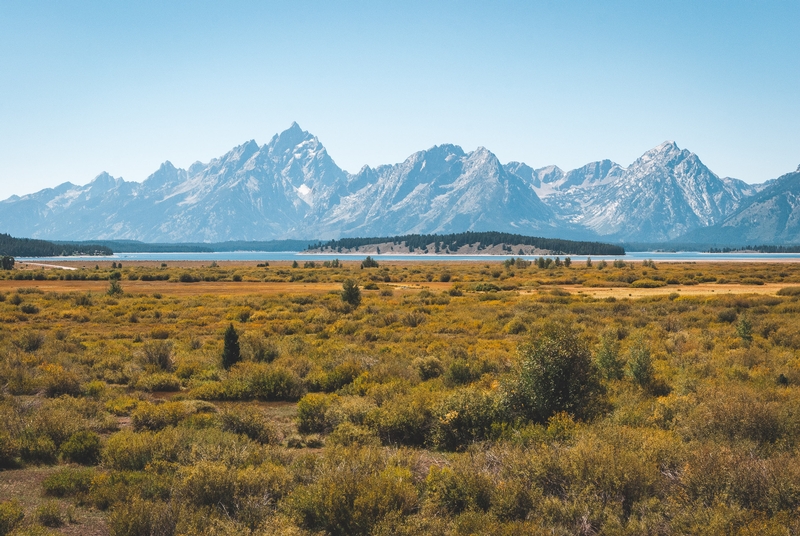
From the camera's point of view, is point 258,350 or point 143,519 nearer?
point 143,519

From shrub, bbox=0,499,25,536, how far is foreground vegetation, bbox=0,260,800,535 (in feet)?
0.14

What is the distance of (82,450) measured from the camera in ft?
35.7

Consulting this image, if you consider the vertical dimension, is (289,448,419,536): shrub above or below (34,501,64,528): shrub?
above

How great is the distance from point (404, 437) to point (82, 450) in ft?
22.4

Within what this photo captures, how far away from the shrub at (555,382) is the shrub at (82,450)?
905cm

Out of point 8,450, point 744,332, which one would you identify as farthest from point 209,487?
A: point 744,332

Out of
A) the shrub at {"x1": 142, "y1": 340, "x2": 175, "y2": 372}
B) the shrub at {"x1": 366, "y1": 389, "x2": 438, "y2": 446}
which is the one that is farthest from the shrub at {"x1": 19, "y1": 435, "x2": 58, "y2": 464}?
the shrub at {"x1": 142, "y1": 340, "x2": 175, "y2": 372}

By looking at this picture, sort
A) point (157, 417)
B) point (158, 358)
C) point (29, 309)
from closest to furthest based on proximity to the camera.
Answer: point (157, 417), point (158, 358), point (29, 309)

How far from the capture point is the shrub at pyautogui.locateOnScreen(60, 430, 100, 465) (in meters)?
10.9

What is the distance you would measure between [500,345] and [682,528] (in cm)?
1638

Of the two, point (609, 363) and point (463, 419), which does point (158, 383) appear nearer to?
point (463, 419)

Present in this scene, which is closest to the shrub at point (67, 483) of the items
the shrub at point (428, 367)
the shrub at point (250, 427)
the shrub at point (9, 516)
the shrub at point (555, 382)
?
the shrub at point (9, 516)

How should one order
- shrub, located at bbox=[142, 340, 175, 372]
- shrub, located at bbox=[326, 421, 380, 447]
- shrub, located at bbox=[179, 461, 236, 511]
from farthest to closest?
1. shrub, located at bbox=[142, 340, 175, 372]
2. shrub, located at bbox=[326, 421, 380, 447]
3. shrub, located at bbox=[179, 461, 236, 511]

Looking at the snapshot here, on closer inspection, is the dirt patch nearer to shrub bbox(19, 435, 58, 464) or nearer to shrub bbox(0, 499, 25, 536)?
shrub bbox(0, 499, 25, 536)
